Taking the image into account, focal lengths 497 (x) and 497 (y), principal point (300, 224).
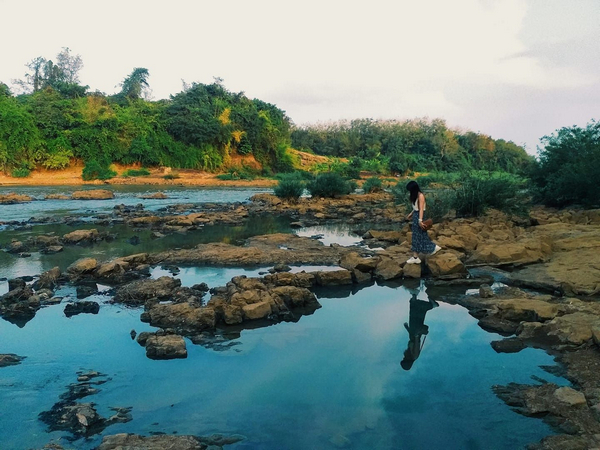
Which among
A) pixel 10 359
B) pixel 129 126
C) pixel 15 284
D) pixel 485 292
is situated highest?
pixel 129 126

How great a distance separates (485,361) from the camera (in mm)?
4926

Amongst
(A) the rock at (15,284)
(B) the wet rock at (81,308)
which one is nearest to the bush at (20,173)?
(A) the rock at (15,284)

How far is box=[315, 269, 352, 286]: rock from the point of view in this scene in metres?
7.74

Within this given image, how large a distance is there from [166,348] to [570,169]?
49.9 ft

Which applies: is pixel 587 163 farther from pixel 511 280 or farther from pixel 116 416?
pixel 116 416

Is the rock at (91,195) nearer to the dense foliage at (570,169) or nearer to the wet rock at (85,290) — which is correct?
the wet rock at (85,290)

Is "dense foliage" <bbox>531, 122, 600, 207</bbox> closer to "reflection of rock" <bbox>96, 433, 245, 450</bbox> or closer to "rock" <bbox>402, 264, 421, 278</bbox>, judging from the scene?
"rock" <bbox>402, 264, 421, 278</bbox>

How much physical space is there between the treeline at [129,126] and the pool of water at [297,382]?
37451 mm

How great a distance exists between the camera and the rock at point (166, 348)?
4984 millimetres

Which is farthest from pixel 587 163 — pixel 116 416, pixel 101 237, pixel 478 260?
pixel 116 416

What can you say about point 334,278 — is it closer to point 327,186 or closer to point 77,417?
point 77,417

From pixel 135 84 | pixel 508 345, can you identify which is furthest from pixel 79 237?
pixel 135 84

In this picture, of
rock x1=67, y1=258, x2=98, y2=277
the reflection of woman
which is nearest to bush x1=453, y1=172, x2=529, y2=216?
the reflection of woman

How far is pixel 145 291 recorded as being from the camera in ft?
23.2
